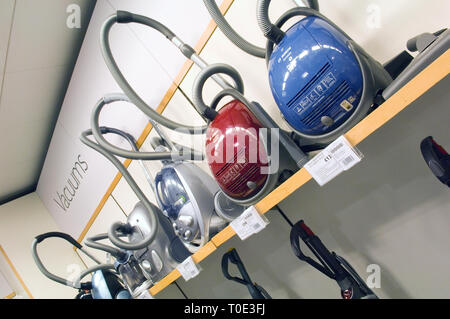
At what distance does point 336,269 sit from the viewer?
0.87m

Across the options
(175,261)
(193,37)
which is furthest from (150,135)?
(175,261)

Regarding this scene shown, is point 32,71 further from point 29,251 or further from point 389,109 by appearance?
point 389,109

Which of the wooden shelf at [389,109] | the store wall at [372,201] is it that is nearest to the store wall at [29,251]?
the store wall at [372,201]

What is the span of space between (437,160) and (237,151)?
1.58 feet

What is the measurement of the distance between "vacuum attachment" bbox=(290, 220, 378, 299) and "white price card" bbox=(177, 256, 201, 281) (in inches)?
15.1

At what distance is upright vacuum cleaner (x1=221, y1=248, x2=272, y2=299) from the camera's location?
1108 millimetres

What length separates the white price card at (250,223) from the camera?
86cm

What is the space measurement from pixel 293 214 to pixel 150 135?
1.00 meters

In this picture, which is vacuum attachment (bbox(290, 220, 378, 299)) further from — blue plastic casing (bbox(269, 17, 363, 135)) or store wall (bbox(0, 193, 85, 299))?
store wall (bbox(0, 193, 85, 299))

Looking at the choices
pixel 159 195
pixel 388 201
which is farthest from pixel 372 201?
pixel 159 195

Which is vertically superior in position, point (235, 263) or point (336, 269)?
point (235, 263)

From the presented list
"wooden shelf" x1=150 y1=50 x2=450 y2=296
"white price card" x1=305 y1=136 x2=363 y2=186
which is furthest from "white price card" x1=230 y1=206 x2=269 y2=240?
"white price card" x1=305 y1=136 x2=363 y2=186

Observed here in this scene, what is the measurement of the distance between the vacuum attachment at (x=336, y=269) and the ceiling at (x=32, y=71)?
5.60 ft

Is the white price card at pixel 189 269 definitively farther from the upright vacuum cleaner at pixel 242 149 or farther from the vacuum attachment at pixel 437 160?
the vacuum attachment at pixel 437 160
